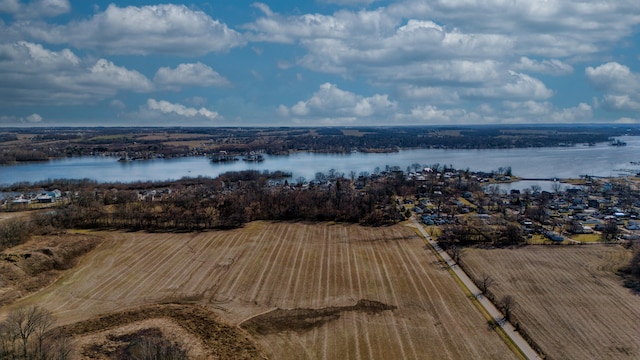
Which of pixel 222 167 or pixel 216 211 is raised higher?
pixel 222 167

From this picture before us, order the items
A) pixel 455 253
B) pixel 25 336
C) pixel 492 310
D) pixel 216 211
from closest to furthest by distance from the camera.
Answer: pixel 25 336 → pixel 492 310 → pixel 455 253 → pixel 216 211

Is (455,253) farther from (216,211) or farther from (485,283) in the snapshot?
(216,211)

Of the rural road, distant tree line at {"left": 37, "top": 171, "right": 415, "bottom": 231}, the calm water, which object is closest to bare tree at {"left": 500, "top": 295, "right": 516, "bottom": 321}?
the rural road

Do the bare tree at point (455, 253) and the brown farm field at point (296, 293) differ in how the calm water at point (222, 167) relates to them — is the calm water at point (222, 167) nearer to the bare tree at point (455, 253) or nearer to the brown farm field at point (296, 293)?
the brown farm field at point (296, 293)

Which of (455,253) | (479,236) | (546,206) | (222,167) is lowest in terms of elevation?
(455,253)

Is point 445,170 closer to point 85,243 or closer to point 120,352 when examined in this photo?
point 85,243

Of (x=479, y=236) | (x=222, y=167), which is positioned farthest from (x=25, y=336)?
(x=222, y=167)
